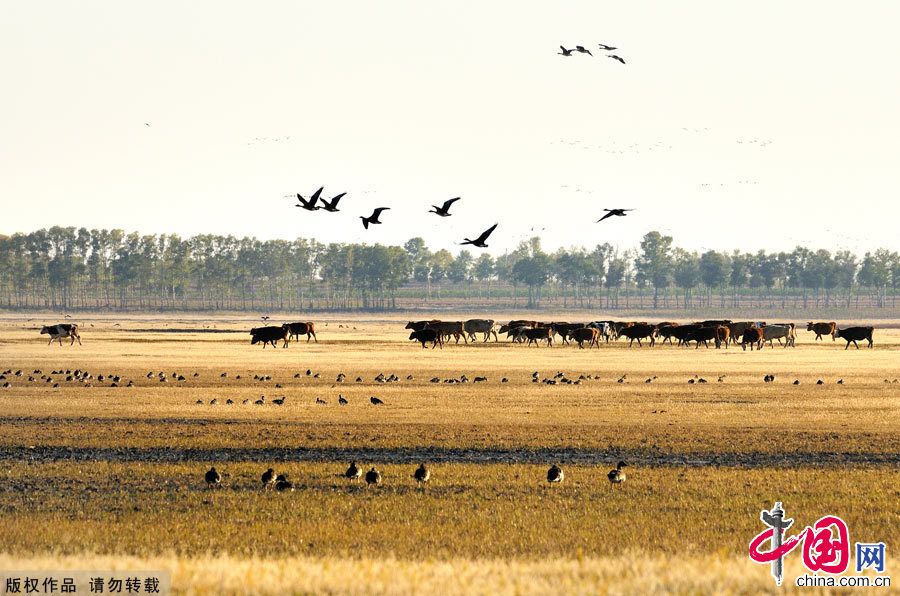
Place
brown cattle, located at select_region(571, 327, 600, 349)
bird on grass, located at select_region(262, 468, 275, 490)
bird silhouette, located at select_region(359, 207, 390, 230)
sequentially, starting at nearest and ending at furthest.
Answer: bird on grass, located at select_region(262, 468, 275, 490)
bird silhouette, located at select_region(359, 207, 390, 230)
brown cattle, located at select_region(571, 327, 600, 349)

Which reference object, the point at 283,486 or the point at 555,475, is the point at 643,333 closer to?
the point at 555,475

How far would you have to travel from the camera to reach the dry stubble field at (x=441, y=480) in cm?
1373

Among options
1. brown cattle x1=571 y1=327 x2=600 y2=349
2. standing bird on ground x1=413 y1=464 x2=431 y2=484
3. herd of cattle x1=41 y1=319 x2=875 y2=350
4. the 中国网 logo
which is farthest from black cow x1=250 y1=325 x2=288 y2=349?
the 中国网 logo

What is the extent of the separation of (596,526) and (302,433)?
12.2 m

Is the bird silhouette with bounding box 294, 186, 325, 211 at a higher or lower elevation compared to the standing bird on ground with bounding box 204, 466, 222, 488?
higher

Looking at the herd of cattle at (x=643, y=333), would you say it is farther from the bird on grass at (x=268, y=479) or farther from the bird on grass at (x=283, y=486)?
the bird on grass at (x=283, y=486)

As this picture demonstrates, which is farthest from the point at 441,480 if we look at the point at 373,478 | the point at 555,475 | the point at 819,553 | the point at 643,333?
the point at 643,333

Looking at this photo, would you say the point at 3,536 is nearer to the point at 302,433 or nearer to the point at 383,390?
the point at 302,433

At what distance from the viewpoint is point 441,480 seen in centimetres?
2123

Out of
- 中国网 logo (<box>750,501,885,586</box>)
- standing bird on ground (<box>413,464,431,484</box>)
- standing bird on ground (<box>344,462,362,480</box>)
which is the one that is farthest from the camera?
standing bird on ground (<box>344,462,362,480</box>)

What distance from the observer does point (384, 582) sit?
1223 centimetres

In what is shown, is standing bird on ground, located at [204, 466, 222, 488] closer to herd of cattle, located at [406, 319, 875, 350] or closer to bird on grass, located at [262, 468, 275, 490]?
bird on grass, located at [262, 468, 275, 490]

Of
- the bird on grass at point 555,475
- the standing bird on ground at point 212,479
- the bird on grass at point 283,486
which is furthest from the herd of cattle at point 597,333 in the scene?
the bird on grass at point 283,486

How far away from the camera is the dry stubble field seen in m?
13.7
